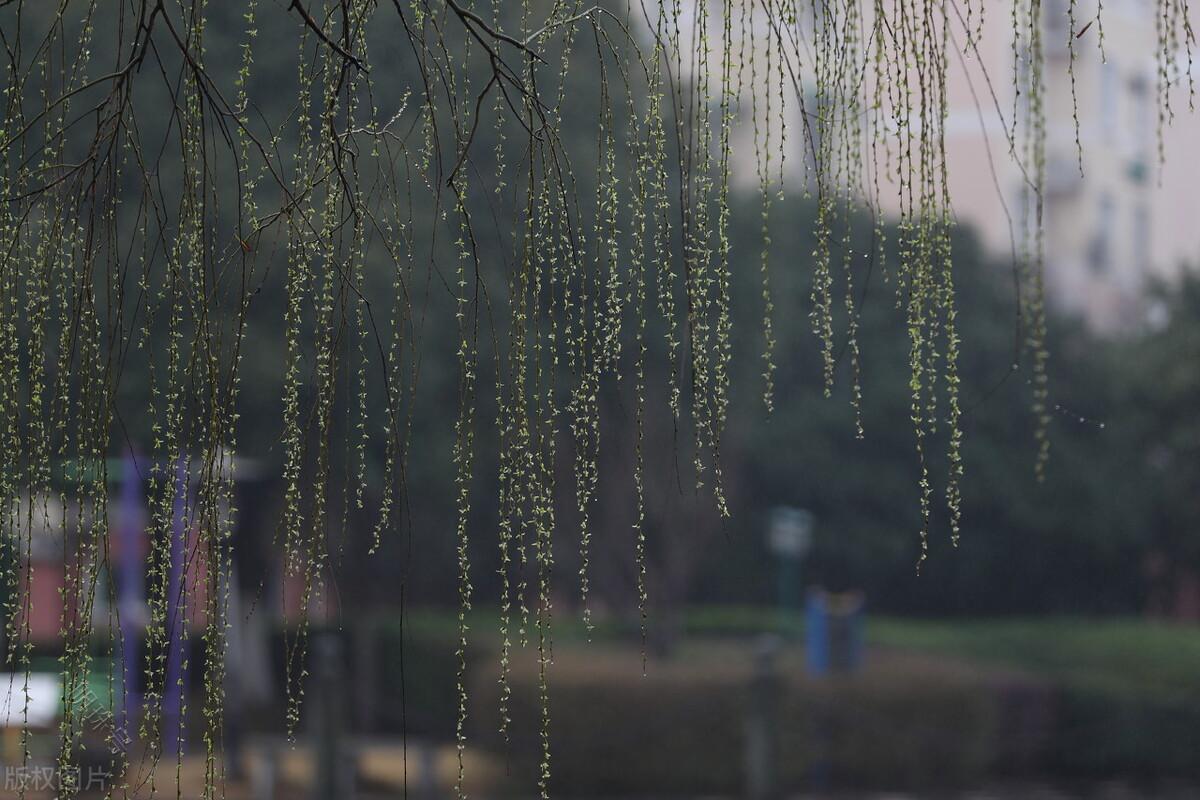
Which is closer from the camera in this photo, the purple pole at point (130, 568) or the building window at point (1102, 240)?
the purple pole at point (130, 568)

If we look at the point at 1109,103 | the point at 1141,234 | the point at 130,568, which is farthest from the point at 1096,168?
the point at 130,568

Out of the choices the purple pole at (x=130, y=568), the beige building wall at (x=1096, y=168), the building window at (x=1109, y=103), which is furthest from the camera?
the building window at (x=1109, y=103)

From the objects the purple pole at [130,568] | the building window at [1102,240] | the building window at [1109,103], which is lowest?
the purple pole at [130,568]

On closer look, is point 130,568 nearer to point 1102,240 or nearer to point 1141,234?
point 1102,240

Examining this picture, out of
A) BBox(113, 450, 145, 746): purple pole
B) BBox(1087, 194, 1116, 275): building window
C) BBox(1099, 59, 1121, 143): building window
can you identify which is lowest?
BBox(113, 450, 145, 746): purple pole

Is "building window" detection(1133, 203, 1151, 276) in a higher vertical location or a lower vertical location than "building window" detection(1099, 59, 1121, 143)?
lower

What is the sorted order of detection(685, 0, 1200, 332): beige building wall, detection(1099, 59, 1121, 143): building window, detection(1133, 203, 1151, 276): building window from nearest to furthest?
1. detection(685, 0, 1200, 332): beige building wall
2. detection(1099, 59, 1121, 143): building window
3. detection(1133, 203, 1151, 276): building window

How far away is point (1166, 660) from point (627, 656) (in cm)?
451

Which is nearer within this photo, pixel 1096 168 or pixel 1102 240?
pixel 1096 168

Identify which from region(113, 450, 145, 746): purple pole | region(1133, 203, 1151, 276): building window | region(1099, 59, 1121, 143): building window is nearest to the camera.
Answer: region(113, 450, 145, 746): purple pole

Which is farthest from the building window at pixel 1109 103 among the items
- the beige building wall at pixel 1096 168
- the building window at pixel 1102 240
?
the building window at pixel 1102 240

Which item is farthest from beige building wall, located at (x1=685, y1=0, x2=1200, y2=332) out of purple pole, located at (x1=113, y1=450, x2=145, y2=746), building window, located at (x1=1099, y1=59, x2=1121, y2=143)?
purple pole, located at (x1=113, y1=450, x2=145, y2=746)

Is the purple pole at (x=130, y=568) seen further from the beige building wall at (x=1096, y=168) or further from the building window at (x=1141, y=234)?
the building window at (x=1141, y=234)

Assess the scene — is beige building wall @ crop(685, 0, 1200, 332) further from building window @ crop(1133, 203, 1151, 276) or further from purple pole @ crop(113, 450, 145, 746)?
purple pole @ crop(113, 450, 145, 746)
